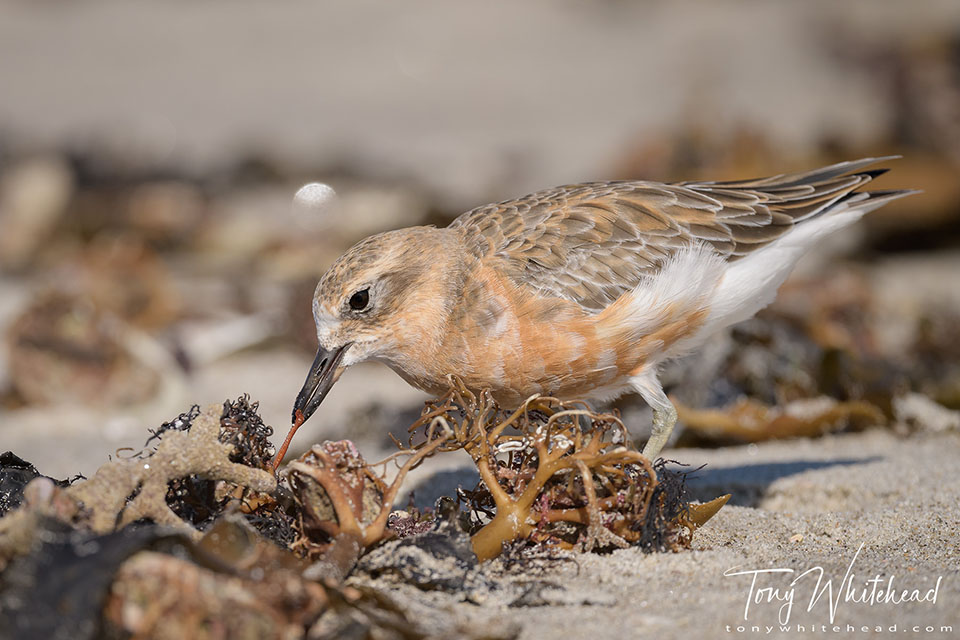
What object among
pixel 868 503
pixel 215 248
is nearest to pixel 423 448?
pixel 868 503

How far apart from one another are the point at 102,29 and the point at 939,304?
730 inches

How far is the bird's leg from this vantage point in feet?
13.7

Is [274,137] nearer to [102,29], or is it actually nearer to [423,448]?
[102,29]

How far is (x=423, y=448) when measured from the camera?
9.43 feet

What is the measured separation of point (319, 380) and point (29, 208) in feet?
24.5

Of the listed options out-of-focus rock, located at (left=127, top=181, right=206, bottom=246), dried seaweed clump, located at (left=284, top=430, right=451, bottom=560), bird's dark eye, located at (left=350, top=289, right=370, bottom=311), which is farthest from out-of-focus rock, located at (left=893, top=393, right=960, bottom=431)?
out-of-focus rock, located at (left=127, top=181, right=206, bottom=246)

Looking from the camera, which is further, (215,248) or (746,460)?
(215,248)

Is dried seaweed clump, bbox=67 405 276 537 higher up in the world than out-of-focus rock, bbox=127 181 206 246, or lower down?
lower down

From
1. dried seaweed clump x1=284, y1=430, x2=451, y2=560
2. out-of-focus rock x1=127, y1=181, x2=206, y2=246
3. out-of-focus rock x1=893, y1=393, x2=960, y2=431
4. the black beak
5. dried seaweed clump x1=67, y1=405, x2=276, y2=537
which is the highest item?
out-of-focus rock x1=127, y1=181, x2=206, y2=246

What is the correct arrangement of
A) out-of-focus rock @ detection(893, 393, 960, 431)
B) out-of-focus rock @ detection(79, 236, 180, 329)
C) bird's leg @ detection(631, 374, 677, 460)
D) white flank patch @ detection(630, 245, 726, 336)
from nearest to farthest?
1. white flank patch @ detection(630, 245, 726, 336)
2. bird's leg @ detection(631, 374, 677, 460)
3. out-of-focus rock @ detection(893, 393, 960, 431)
4. out-of-focus rock @ detection(79, 236, 180, 329)

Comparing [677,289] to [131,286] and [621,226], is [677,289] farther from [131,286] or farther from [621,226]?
[131,286]
